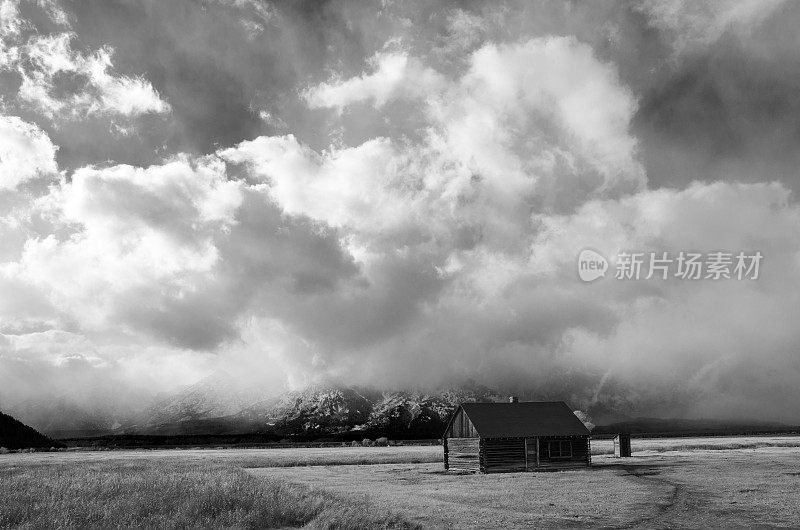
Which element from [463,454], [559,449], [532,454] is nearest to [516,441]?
[532,454]

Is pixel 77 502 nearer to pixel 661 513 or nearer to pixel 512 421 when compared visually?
pixel 661 513

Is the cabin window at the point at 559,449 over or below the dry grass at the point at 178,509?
below

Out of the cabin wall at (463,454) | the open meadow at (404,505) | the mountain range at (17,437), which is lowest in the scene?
the mountain range at (17,437)

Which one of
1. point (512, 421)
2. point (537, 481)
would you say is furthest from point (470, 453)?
point (537, 481)

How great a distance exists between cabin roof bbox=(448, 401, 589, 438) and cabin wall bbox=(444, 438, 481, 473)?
6.72 feet

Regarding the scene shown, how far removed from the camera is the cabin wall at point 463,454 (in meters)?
53.5

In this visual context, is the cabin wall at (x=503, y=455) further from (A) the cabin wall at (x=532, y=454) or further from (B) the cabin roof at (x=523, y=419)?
(B) the cabin roof at (x=523, y=419)

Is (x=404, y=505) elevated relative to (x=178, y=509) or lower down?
lower down

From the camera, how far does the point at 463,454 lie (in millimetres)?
55625

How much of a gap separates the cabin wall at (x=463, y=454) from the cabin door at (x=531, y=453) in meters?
4.44

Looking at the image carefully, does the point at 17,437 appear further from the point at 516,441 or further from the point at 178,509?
the point at 178,509

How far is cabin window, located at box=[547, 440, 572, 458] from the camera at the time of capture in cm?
5331

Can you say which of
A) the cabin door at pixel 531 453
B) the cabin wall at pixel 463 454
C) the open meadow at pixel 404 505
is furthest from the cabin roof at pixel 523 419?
the open meadow at pixel 404 505

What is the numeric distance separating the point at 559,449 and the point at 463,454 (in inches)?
360
